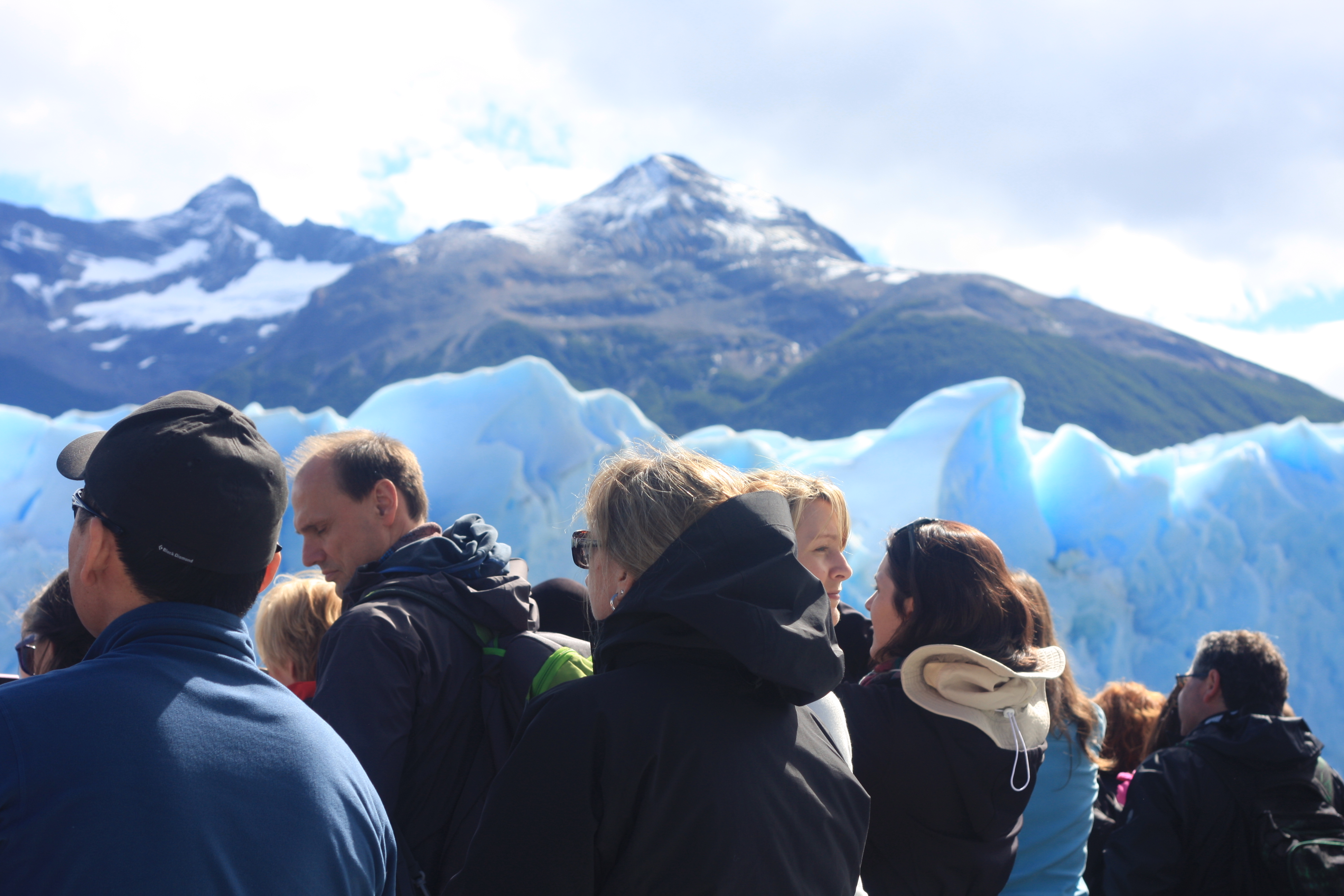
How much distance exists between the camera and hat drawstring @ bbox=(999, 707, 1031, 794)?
5.74 ft

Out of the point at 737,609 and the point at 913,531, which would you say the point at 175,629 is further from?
the point at 913,531

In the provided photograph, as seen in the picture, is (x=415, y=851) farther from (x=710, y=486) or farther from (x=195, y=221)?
(x=195, y=221)

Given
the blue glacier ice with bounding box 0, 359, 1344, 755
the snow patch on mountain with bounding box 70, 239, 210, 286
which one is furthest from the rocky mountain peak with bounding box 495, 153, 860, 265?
the blue glacier ice with bounding box 0, 359, 1344, 755

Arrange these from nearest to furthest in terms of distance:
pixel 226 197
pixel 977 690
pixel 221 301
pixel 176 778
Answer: pixel 176 778, pixel 977 690, pixel 221 301, pixel 226 197

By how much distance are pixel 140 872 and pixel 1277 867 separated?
9.10 ft

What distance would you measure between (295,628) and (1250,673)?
2.79 meters

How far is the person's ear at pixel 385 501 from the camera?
210cm

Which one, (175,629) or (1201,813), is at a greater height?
(175,629)

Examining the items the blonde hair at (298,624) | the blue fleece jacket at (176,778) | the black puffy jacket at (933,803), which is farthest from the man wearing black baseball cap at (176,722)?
the blonde hair at (298,624)

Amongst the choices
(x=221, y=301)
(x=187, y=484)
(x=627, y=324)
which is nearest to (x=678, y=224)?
(x=627, y=324)

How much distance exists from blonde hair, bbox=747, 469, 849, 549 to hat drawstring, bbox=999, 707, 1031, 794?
52cm

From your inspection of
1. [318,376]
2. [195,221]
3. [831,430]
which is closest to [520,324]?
[318,376]

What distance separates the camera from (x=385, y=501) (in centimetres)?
210

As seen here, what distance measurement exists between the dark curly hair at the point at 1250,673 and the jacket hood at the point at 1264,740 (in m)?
0.08
